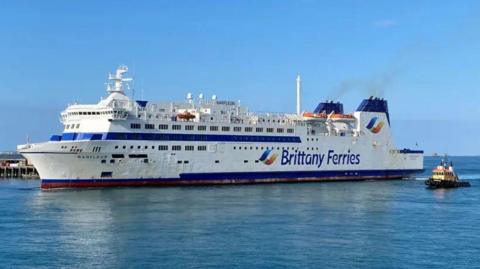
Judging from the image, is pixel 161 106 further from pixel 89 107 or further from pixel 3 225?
pixel 3 225

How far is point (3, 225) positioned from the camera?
3091 cm

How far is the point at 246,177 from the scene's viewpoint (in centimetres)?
5503

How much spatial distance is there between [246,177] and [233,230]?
25368 mm

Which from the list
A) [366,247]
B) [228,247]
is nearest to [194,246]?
[228,247]

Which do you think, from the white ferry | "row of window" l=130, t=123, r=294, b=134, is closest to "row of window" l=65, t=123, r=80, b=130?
the white ferry

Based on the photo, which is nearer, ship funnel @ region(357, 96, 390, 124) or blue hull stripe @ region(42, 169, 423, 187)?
blue hull stripe @ region(42, 169, 423, 187)

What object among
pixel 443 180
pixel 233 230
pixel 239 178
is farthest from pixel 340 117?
pixel 233 230

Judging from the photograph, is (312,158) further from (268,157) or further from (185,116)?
(185,116)

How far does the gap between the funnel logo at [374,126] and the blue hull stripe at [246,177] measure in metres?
4.04

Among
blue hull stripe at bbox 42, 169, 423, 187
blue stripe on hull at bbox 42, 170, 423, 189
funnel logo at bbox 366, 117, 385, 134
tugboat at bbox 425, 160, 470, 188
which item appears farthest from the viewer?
funnel logo at bbox 366, 117, 385, 134

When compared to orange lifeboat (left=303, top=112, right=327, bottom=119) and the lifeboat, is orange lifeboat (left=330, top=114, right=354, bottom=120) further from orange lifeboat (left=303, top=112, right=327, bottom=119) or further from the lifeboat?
the lifeboat

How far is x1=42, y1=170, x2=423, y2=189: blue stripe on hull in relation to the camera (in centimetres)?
4616

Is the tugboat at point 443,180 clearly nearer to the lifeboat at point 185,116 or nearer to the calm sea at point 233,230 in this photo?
the calm sea at point 233,230

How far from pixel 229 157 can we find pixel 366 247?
2832cm
